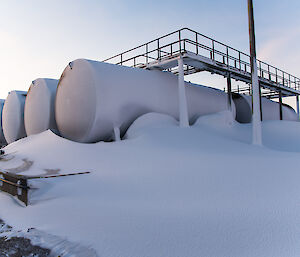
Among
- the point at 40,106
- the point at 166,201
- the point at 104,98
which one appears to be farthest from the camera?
the point at 40,106

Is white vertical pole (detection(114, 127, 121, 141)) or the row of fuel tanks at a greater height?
the row of fuel tanks

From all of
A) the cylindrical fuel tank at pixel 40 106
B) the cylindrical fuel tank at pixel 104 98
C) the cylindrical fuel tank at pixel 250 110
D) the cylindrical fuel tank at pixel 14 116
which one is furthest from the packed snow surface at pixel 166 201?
the cylindrical fuel tank at pixel 250 110

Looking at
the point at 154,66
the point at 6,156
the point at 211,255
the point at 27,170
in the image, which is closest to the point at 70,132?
the point at 6,156

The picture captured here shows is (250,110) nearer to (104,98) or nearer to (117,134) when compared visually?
(117,134)

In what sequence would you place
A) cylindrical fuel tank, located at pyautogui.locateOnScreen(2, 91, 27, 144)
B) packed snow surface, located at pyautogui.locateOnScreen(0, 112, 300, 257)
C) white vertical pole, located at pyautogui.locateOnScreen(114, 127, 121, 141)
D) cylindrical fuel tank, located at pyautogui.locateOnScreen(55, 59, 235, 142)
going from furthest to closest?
cylindrical fuel tank, located at pyautogui.locateOnScreen(2, 91, 27, 144) → white vertical pole, located at pyautogui.locateOnScreen(114, 127, 121, 141) → cylindrical fuel tank, located at pyautogui.locateOnScreen(55, 59, 235, 142) → packed snow surface, located at pyautogui.locateOnScreen(0, 112, 300, 257)

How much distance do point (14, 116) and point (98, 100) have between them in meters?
7.94

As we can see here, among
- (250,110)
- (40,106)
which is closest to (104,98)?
(40,106)

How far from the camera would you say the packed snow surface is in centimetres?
309

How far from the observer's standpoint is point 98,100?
30.3 ft

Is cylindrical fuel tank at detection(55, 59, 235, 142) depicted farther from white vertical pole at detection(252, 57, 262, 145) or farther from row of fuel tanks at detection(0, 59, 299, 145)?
white vertical pole at detection(252, 57, 262, 145)

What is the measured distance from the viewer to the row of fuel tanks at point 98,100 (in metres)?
9.48

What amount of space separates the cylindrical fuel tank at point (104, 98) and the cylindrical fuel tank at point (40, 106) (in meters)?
0.80

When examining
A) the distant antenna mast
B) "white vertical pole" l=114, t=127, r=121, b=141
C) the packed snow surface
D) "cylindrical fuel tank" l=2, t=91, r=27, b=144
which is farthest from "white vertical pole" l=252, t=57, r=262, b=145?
"cylindrical fuel tank" l=2, t=91, r=27, b=144

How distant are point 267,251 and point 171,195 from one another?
214 centimetres
